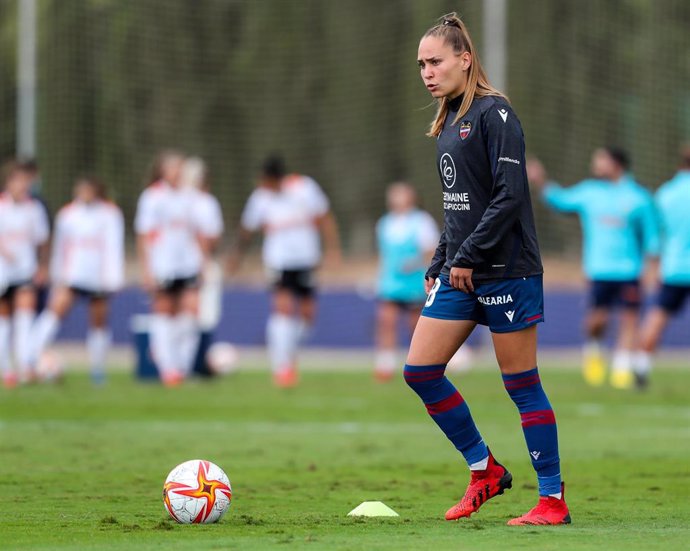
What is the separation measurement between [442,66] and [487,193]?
0.63 m

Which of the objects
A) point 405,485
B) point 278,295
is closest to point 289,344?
point 278,295

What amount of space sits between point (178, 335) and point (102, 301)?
134 cm

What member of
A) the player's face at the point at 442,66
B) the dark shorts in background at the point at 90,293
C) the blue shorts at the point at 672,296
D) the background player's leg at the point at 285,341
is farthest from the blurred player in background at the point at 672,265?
the player's face at the point at 442,66

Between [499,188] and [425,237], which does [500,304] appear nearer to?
[499,188]

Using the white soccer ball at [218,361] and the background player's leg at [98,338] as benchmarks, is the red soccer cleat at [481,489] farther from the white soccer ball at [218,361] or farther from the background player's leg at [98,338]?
the white soccer ball at [218,361]

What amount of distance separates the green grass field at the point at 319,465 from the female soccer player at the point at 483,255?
1.42 feet

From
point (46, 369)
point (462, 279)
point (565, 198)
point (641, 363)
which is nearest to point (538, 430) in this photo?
point (462, 279)

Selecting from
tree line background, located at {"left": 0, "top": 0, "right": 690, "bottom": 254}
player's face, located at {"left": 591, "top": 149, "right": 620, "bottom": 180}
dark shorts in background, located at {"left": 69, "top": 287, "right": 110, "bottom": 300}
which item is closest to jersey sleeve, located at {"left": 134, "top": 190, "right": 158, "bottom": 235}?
dark shorts in background, located at {"left": 69, "top": 287, "right": 110, "bottom": 300}

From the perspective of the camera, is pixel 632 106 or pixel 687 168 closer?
pixel 687 168

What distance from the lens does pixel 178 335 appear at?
17000mm

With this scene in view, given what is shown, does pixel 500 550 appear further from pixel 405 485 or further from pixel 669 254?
pixel 669 254

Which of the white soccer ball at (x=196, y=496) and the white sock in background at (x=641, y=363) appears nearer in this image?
the white soccer ball at (x=196, y=496)

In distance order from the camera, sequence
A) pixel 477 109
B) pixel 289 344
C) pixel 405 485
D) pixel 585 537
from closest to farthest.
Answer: pixel 585 537
pixel 477 109
pixel 405 485
pixel 289 344

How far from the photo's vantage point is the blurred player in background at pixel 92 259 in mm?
17375
